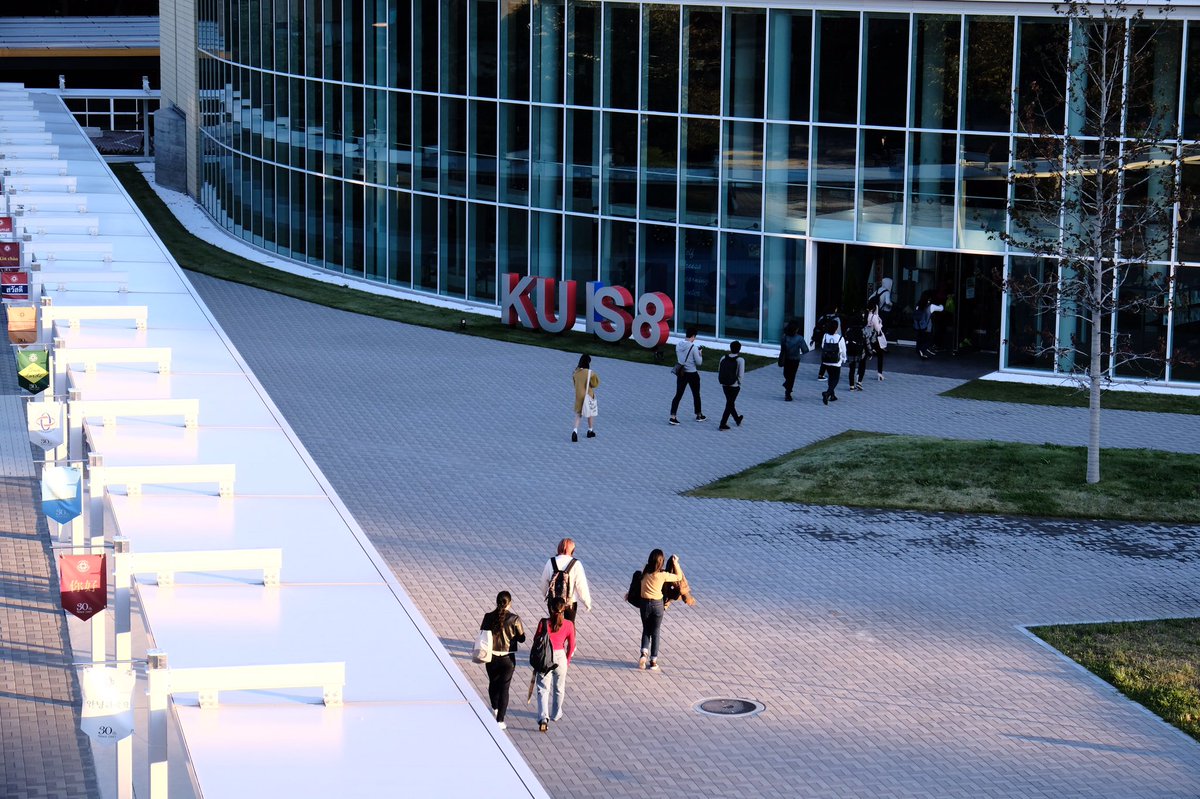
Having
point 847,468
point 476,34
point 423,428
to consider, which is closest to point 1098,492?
point 847,468

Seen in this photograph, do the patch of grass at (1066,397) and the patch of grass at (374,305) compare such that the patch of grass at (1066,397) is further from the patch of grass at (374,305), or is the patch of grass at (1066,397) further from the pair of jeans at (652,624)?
the pair of jeans at (652,624)

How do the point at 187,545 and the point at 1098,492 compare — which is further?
the point at 1098,492

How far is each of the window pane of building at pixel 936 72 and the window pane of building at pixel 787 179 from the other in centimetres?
230

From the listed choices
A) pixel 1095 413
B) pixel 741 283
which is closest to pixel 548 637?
pixel 1095 413

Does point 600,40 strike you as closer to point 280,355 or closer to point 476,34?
point 476,34

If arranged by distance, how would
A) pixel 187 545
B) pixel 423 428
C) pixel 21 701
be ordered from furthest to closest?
pixel 423 428
pixel 21 701
pixel 187 545

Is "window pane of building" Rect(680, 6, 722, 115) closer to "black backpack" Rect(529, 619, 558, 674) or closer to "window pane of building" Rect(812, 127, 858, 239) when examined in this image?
"window pane of building" Rect(812, 127, 858, 239)

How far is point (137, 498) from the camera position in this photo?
14.0m

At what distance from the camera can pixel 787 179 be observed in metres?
33.5

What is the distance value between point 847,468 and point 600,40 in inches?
529

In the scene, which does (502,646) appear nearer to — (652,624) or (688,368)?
(652,624)

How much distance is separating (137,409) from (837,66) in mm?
19550

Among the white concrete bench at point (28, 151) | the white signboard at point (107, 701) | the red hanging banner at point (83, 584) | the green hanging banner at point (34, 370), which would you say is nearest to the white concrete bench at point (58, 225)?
the green hanging banner at point (34, 370)

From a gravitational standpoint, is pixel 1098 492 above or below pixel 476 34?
below
